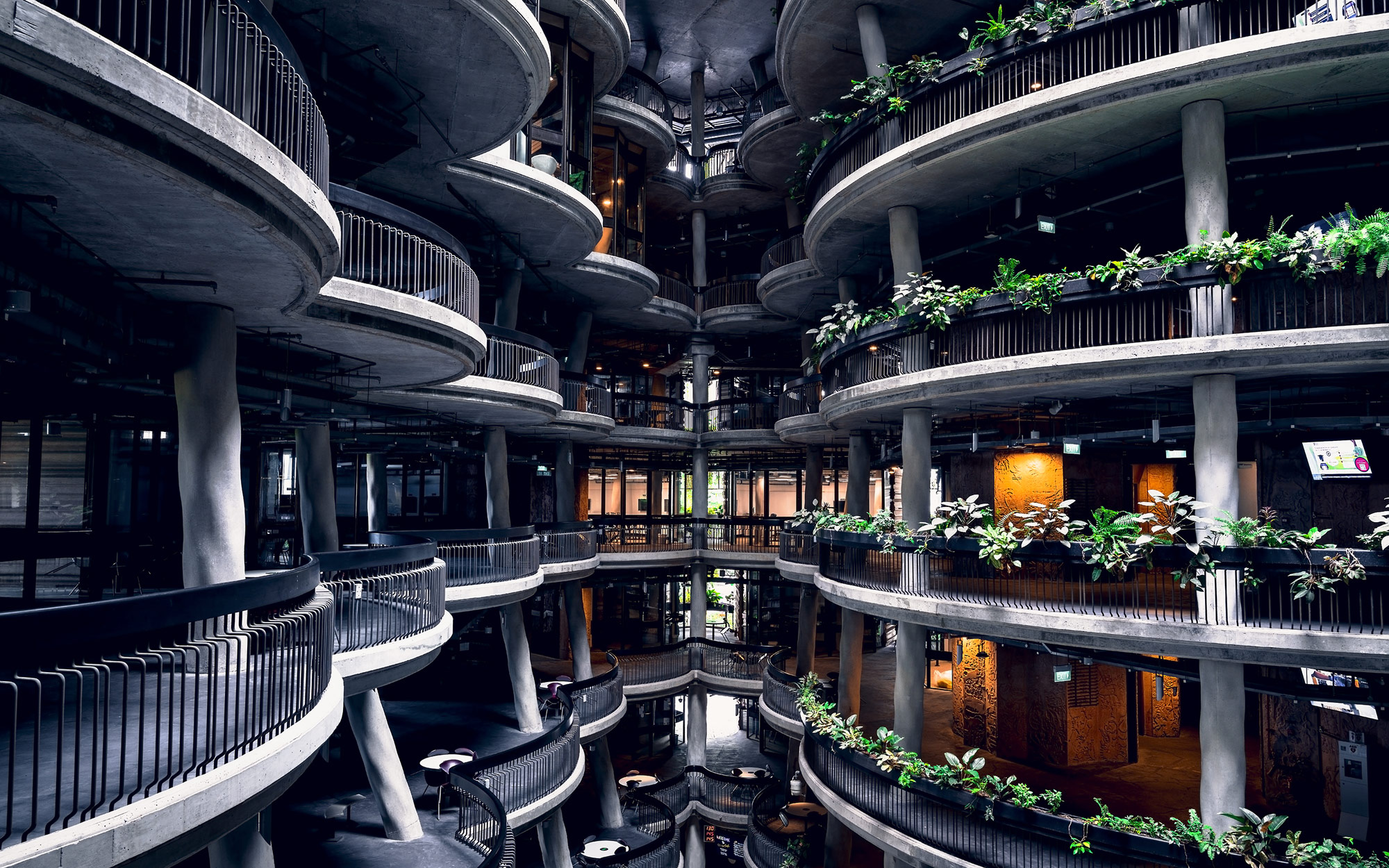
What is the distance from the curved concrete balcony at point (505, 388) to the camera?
53.7ft

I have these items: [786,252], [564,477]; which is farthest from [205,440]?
[786,252]

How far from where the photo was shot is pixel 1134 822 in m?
11.7

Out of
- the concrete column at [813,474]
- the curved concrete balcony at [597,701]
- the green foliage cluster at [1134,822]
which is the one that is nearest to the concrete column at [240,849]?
the green foliage cluster at [1134,822]

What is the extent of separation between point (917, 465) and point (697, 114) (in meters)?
18.7

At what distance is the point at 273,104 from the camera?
821 centimetres

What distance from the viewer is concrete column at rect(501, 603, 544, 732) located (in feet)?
69.0


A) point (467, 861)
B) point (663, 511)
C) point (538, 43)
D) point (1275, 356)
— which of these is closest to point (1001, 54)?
point (1275, 356)

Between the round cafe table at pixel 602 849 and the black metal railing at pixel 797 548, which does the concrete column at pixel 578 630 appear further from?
the black metal railing at pixel 797 548

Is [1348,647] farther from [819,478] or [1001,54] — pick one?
[819,478]

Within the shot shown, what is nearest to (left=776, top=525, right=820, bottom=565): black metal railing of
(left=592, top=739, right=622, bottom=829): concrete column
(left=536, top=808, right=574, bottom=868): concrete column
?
(left=592, top=739, right=622, bottom=829): concrete column

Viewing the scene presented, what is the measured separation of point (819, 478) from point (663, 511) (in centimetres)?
943

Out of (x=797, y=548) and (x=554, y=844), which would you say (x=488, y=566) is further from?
(x=797, y=548)

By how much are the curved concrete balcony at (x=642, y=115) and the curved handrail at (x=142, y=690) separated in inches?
739

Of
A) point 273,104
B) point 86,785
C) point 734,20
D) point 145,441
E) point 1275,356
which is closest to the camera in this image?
point 86,785
